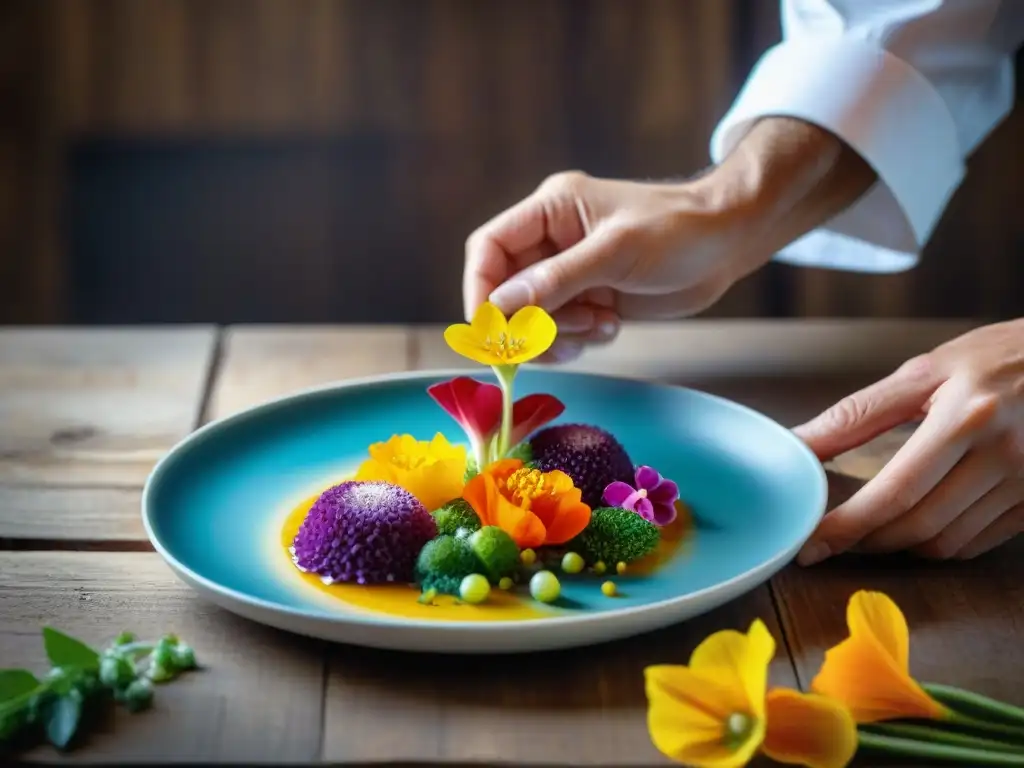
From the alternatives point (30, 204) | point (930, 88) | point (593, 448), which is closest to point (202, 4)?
point (30, 204)

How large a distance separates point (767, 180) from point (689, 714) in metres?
0.63

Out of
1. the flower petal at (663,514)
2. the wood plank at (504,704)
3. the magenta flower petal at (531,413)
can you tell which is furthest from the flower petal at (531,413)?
the wood plank at (504,704)

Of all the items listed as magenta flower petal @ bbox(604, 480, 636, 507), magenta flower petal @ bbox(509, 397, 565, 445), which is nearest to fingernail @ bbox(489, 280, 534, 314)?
magenta flower petal @ bbox(509, 397, 565, 445)

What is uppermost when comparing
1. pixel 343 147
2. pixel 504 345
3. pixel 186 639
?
pixel 504 345

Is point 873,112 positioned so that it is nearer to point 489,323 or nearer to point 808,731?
point 489,323

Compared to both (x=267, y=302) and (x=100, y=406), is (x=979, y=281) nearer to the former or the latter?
(x=267, y=302)

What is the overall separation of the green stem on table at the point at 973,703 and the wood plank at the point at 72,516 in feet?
1.69

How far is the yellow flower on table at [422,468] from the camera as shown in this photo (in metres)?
0.80

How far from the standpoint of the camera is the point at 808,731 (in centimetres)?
60

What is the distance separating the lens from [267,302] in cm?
226

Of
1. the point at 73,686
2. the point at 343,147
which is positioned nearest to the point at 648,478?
the point at 73,686

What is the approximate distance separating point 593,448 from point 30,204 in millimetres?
1643

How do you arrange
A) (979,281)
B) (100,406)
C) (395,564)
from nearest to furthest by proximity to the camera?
(395,564) < (100,406) < (979,281)

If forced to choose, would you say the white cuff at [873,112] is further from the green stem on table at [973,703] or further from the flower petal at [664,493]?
the green stem on table at [973,703]
